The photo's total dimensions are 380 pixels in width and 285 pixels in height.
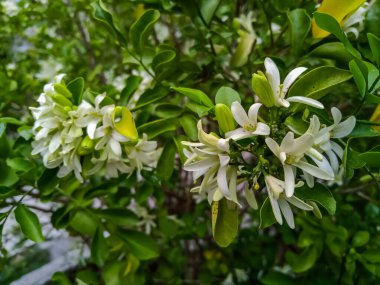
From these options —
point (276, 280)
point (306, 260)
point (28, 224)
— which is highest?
point (28, 224)

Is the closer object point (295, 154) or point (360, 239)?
point (295, 154)

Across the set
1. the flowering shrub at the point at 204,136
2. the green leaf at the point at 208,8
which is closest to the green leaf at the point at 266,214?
the flowering shrub at the point at 204,136

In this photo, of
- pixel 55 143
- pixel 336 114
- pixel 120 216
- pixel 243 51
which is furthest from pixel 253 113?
pixel 120 216

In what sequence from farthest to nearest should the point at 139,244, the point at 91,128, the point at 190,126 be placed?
the point at 139,244 < the point at 190,126 < the point at 91,128

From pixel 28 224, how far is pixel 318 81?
55 centimetres

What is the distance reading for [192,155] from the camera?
53 cm

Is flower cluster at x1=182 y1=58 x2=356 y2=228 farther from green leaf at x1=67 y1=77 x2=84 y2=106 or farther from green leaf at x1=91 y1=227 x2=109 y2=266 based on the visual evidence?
green leaf at x1=91 y1=227 x2=109 y2=266

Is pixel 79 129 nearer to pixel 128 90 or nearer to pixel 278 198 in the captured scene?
pixel 128 90

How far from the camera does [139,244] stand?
0.94m

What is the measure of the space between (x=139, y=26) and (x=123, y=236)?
49 cm

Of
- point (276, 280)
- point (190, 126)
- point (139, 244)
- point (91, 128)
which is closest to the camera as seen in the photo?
point (91, 128)

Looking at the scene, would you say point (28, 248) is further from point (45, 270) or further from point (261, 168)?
point (261, 168)

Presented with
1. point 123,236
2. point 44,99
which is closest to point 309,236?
point 123,236

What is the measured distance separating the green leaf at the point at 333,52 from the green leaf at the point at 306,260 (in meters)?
0.51
